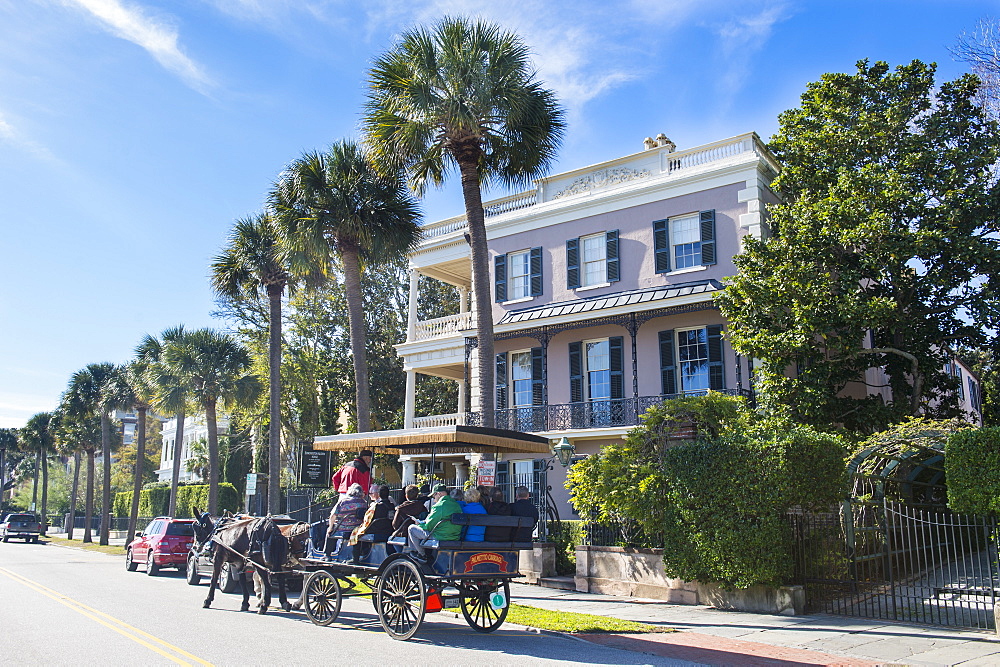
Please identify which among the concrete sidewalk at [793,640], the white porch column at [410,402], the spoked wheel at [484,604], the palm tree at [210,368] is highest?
the palm tree at [210,368]

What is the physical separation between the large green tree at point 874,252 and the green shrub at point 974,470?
603 cm

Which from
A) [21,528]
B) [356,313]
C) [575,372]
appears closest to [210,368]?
[356,313]

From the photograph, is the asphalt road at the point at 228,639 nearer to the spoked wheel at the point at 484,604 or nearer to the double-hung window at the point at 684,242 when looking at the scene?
the spoked wheel at the point at 484,604

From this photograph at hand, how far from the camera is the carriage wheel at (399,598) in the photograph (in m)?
10.4

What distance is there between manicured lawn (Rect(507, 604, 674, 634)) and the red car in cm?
1316

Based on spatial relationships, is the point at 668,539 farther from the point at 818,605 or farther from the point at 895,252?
the point at 895,252

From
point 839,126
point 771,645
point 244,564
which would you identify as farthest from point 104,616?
point 839,126

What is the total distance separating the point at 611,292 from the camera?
79.7 feet

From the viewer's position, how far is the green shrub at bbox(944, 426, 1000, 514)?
11070 mm

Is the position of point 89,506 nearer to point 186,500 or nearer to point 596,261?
point 186,500

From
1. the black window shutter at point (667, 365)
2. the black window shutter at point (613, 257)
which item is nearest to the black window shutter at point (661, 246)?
the black window shutter at point (613, 257)

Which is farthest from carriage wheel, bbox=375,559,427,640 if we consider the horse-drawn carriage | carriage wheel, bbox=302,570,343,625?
carriage wheel, bbox=302,570,343,625

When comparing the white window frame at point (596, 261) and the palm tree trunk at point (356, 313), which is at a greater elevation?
the white window frame at point (596, 261)

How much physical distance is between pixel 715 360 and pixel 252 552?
546 inches
